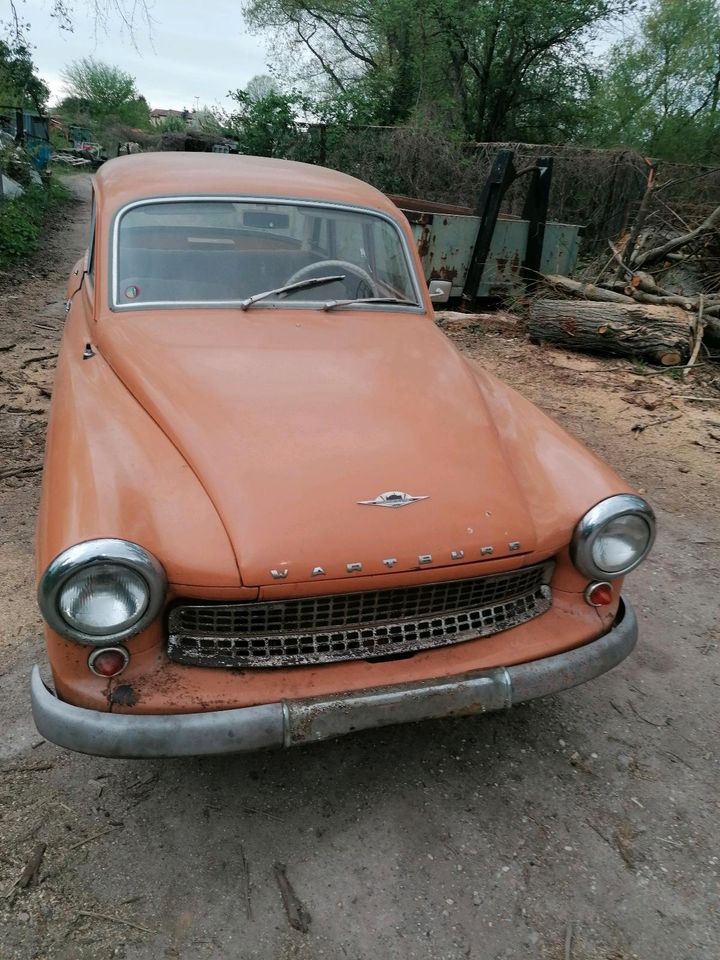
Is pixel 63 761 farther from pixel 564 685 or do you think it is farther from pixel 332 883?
pixel 564 685

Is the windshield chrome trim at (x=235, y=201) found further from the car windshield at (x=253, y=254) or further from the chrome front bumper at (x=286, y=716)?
the chrome front bumper at (x=286, y=716)

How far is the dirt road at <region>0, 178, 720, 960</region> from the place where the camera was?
1968 mm

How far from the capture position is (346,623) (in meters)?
2.15

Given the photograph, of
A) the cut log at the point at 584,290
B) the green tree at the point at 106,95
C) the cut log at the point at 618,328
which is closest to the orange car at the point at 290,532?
the cut log at the point at 618,328

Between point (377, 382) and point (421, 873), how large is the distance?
1.71 metres

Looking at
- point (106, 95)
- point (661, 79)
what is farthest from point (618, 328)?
point (106, 95)

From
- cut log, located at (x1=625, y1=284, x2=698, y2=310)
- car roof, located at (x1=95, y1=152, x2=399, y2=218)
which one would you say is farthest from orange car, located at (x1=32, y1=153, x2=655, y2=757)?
cut log, located at (x1=625, y1=284, x2=698, y2=310)

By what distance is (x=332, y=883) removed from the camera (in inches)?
83.1

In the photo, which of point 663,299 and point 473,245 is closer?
point 663,299

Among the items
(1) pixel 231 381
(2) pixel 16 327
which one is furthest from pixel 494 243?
(1) pixel 231 381

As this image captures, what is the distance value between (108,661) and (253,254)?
211cm

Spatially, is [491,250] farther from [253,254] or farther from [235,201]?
[253,254]

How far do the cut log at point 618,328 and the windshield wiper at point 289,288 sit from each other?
16.1 feet

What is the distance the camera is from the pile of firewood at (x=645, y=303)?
7.24 m
